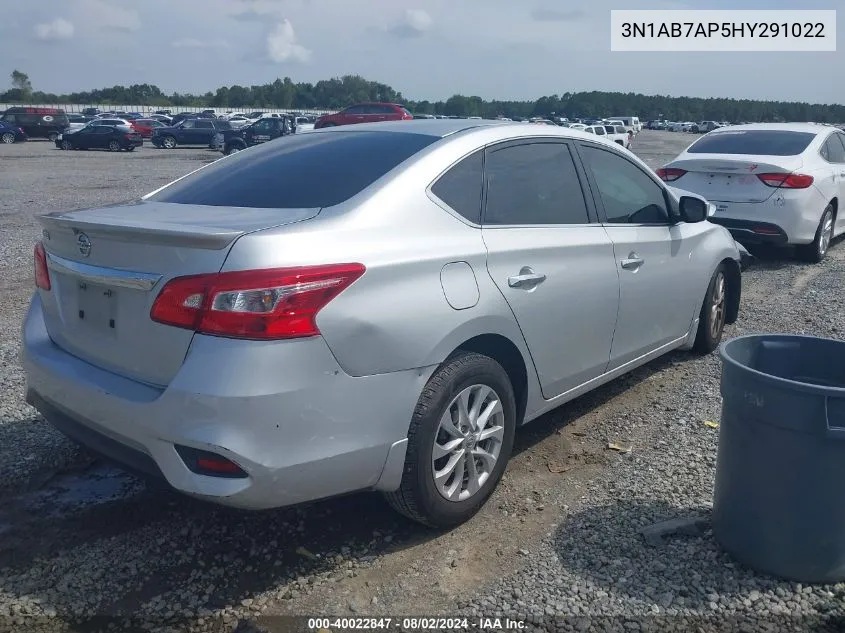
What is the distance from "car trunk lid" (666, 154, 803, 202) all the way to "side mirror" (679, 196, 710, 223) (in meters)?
4.44

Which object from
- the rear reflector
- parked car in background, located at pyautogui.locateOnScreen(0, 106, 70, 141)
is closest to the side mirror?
the rear reflector

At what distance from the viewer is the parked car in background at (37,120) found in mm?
39219

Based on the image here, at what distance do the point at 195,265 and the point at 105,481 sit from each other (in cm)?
173

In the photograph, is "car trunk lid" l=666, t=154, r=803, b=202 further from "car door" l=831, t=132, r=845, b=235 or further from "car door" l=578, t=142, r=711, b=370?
"car door" l=578, t=142, r=711, b=370

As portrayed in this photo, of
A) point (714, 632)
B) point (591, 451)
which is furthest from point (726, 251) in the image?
point (714, 632)

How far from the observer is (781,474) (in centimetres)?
287

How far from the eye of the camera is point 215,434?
8.80 ft

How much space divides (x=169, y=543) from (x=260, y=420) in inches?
40.5

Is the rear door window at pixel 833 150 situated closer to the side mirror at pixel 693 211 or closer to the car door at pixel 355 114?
the side mirror at pixel 693 211

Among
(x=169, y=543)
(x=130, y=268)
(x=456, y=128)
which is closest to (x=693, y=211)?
(x=456, y=128)

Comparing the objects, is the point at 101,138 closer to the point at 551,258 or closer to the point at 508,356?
the point at 551,258

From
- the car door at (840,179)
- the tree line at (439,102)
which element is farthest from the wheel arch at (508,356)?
the tree line at (439,102)

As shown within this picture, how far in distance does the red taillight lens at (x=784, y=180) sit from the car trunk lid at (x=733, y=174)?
0.12ft

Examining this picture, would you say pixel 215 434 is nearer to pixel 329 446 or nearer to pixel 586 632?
pixel 329 446
